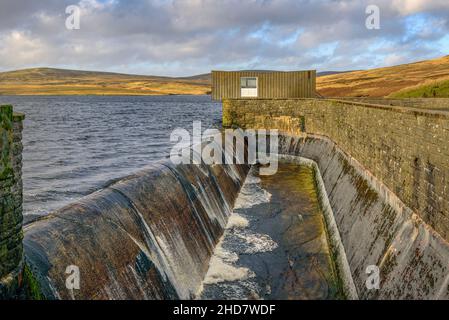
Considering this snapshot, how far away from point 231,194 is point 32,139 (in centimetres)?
3032

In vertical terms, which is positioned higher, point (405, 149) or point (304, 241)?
point (405, 149)

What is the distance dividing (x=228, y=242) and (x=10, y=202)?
11.0m

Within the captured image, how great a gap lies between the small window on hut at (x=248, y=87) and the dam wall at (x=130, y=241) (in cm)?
2842

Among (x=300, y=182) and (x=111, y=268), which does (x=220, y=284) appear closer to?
(x=111, y=268)

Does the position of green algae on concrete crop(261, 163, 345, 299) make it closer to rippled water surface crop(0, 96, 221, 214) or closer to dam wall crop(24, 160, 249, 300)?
dam wall crop(24, 160, 249, 300)

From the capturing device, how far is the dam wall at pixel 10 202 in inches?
293

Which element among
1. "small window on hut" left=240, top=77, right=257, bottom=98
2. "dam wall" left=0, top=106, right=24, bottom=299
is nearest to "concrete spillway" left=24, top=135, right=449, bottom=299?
"dam wall" left=0, top=106, right=24, bottom=299


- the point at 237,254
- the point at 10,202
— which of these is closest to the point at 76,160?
the point at 237,254

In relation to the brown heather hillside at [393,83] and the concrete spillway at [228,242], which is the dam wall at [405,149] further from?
the brown heather hillside at [393,83]

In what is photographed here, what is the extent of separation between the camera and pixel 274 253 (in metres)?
17.1

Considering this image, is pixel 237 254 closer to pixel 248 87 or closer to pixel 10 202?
pixel 10 202

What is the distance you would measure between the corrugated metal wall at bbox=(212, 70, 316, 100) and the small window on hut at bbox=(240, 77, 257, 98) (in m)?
0.36

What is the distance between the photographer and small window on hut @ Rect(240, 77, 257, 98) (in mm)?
45719
